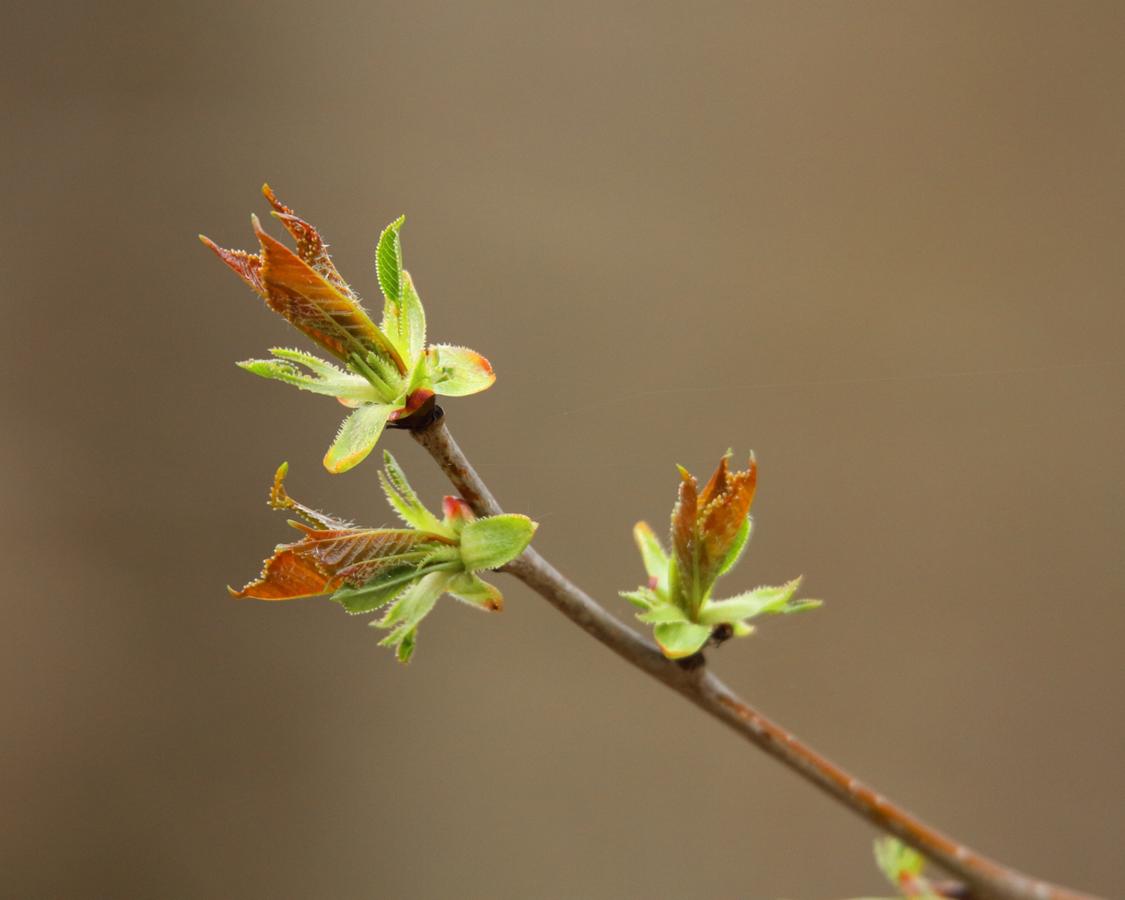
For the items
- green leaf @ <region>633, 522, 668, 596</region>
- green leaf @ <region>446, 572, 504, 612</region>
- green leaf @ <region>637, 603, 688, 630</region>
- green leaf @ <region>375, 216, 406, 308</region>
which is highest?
green leaf @ <region>375, 216, 406, 308</region>

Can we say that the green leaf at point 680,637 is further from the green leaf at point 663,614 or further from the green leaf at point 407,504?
the green leaf at point 407,504

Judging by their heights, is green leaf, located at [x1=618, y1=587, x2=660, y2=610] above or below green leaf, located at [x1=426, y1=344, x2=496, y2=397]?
below

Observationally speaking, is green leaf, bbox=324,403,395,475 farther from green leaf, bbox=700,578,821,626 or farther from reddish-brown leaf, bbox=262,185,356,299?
green leaf, bbox=700,578,821,626

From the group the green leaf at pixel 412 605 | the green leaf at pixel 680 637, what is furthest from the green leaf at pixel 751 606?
the green leaf at pixel 412 605

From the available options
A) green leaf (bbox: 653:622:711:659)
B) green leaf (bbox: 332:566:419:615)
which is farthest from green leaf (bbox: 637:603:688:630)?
green leaf (bbox: 332:566:419:615)

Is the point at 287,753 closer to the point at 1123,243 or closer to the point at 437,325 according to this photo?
the point at 437,325

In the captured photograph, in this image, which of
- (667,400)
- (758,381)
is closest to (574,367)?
(667,400)
